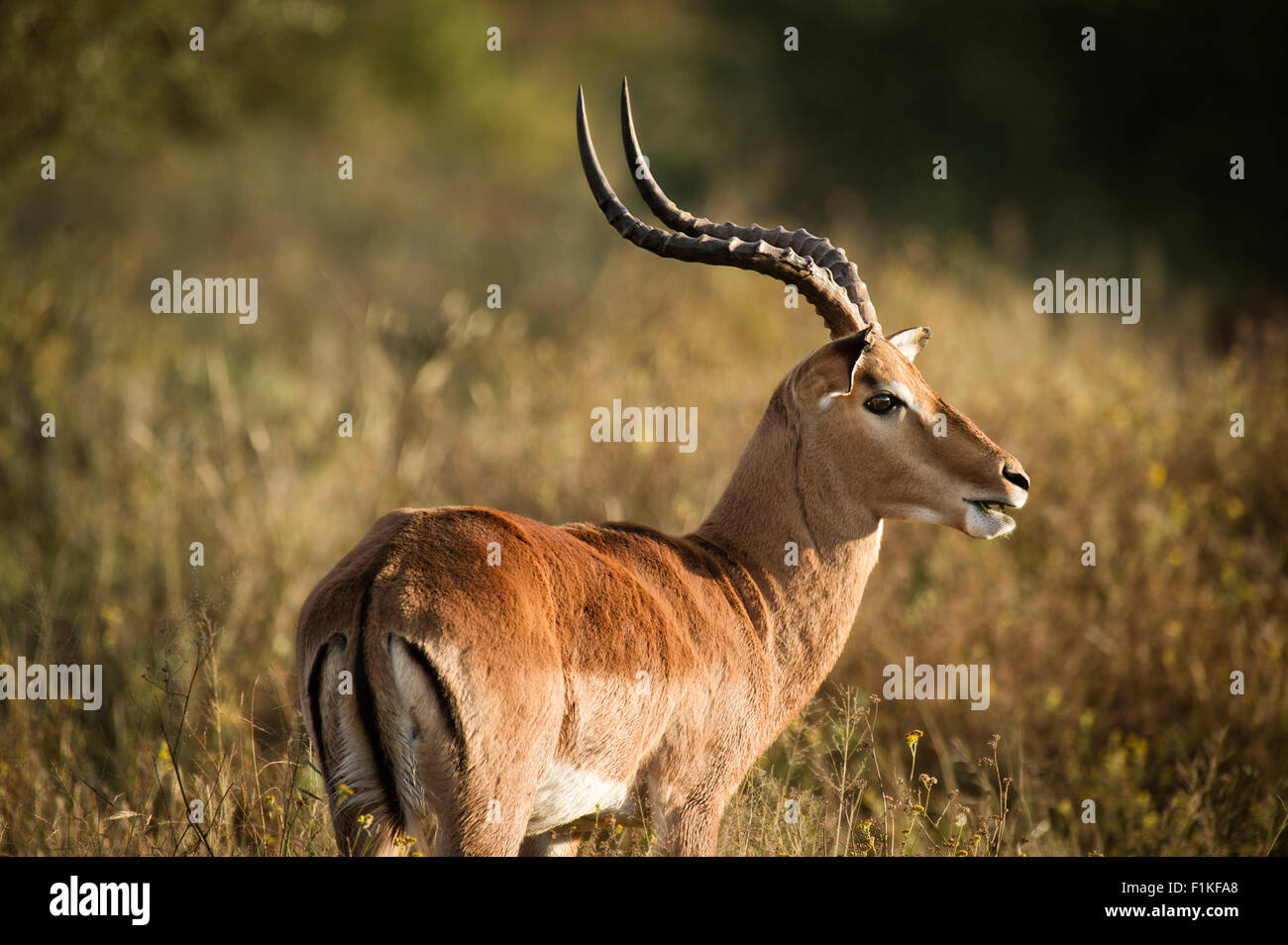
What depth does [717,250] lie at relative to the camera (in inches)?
170

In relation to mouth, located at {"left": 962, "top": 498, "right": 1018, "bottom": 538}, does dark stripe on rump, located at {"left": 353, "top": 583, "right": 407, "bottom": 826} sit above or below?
below

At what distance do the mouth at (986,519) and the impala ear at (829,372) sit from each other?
566 mm

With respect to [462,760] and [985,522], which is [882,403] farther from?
[462,760]

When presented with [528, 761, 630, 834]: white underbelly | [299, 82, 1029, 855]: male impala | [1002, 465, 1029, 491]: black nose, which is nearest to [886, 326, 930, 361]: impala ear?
[299, 82, 1029, 855]: male impala

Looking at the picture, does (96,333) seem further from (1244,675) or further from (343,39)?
(343,39)

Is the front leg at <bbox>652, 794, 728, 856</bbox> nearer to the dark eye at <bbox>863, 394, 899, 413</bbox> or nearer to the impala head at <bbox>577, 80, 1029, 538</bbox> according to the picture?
the impala head at <bbox>577, 80, 1029, 538</bbox>

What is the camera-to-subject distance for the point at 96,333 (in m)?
10.3

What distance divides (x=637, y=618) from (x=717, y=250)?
1329 millimetres

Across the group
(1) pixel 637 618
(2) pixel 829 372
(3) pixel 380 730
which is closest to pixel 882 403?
(2) pixel 829 372

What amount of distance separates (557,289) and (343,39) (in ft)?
38.3

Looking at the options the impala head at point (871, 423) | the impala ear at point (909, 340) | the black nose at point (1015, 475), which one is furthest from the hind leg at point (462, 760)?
the impala ear at point (909, 340)

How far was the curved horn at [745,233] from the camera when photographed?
178 inches

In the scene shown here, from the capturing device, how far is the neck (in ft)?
14.6

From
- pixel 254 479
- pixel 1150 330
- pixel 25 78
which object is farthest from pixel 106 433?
pixel 1150 330
